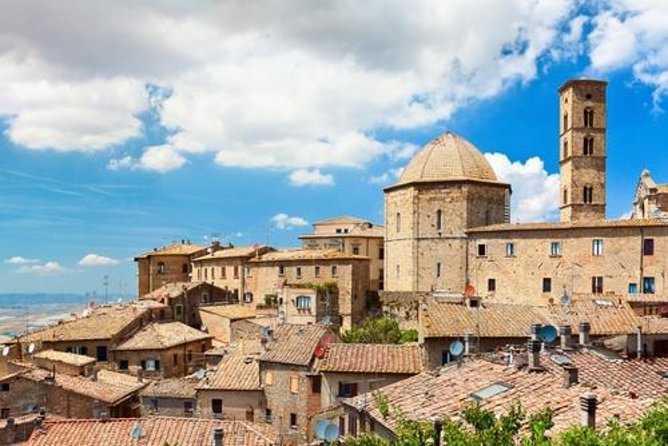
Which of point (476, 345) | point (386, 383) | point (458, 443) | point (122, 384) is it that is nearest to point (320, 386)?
point (386, 383)

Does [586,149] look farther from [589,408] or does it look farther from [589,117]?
[589,408]

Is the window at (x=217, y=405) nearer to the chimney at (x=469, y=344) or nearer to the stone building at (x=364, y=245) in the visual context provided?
the chimney at (x=469, y=344)

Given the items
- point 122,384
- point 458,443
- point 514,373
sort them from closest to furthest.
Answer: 1. point 458,443
2. point 514,373
3. point 122,384

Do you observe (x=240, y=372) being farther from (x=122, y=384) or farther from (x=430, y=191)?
(x=430, y=191)

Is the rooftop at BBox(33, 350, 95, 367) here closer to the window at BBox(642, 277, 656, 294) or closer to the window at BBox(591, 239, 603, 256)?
the window at BBox(591, 239, 603, 256)

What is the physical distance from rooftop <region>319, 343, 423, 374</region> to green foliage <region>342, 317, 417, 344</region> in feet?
45.5

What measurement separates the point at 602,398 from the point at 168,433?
15.5 m

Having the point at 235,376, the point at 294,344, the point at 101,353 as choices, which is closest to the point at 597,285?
the point at 294,344

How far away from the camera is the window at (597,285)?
4656cm

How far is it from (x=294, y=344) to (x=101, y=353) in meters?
19.5

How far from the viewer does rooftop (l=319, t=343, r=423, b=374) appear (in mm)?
28969

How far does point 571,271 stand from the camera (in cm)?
4750

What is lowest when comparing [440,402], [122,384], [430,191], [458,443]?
[122,384]

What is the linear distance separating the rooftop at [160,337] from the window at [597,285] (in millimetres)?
28042
